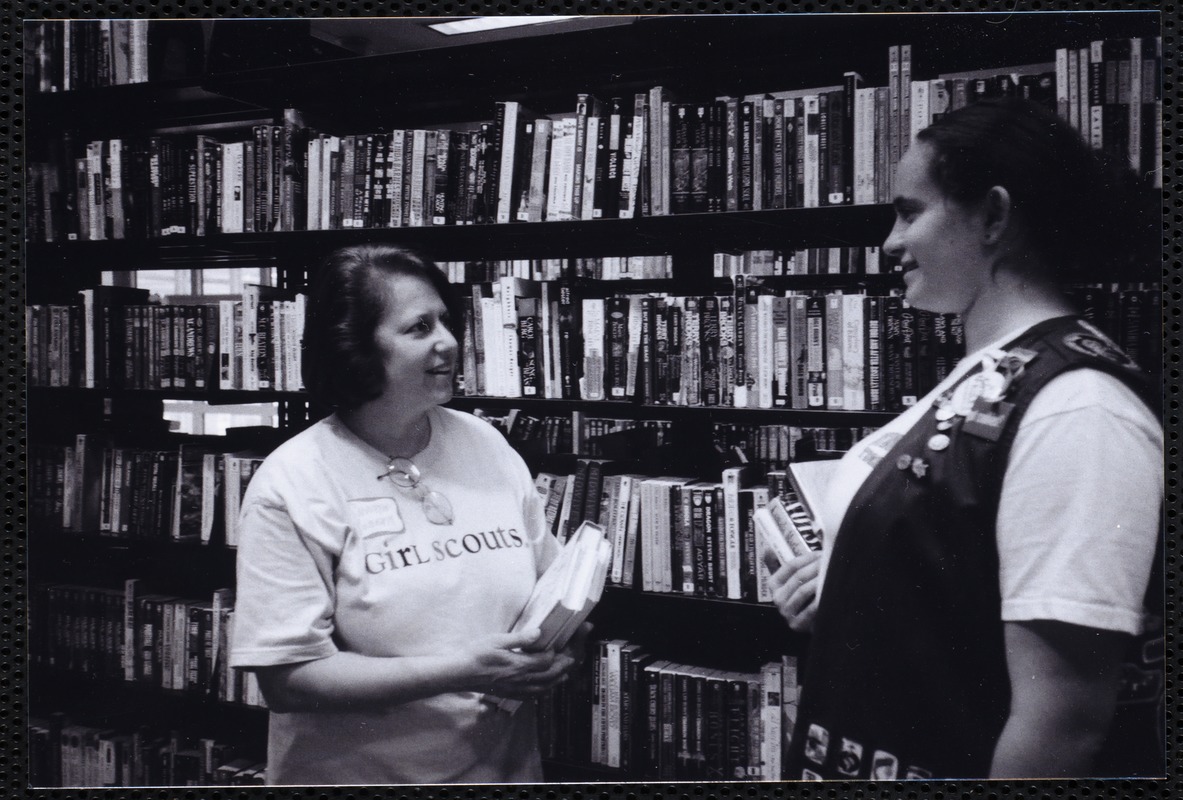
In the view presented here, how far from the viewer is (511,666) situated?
1.38 meters

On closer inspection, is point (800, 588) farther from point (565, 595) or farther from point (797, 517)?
point (565, 595)

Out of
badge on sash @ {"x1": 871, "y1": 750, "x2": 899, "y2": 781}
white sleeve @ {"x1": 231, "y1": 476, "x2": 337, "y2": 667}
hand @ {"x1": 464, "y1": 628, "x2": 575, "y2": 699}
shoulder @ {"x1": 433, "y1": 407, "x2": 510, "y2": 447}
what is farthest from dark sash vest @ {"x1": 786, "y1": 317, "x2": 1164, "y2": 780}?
white sleeve @ {"x1": 231, "y1": 476, "x2": 337, "y2": 667}

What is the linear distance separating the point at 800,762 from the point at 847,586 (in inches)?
13.6

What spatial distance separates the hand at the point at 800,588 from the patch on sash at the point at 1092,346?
49 centimetres

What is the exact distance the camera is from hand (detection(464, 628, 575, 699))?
136 cm

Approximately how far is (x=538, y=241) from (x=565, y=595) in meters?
0.87

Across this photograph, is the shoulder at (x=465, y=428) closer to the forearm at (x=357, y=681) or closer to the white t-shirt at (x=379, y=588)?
the white t-shirt at (x=379, y=588)

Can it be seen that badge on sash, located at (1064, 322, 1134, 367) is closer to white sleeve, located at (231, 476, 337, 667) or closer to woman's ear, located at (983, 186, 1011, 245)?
woman's ear, located at (983, 186, 1011, 245)

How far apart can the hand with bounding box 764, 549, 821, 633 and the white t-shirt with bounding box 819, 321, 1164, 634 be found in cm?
33

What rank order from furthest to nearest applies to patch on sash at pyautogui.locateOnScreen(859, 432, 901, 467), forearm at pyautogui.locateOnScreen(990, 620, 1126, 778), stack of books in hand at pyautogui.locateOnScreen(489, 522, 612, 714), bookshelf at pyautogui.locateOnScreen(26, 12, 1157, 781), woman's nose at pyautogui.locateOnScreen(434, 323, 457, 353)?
bookshelf at pyautogui.locateOnScreen(26, 12, 1157, 781)
woman's nose at pyautogui.locateOnScreen(434, 323, 457, 353)
stack of books in hand at pyautogui.locateOnScreen(489, 522, 612, 714)
patch on sash at pyautogui.locateOnScreen(859, 432, 901, 467)
forearm at pyautogui.locateOnScreen(990, 620, 1126, 778)

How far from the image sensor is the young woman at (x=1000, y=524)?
1110 mm

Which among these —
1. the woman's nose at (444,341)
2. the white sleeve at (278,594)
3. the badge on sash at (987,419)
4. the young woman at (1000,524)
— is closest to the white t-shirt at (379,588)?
the white sleeve at (278,594)

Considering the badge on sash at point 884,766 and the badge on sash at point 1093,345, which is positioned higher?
the badge on sash at point 1093,345

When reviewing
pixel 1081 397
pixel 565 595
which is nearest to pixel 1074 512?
pixel 1081 397
